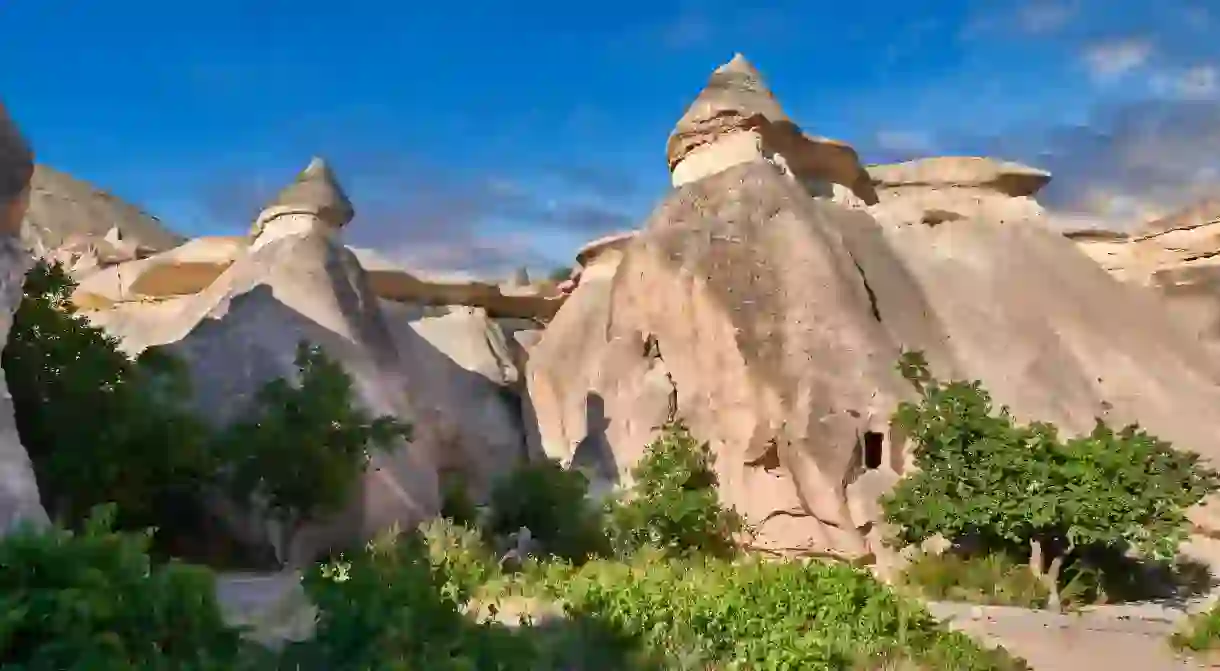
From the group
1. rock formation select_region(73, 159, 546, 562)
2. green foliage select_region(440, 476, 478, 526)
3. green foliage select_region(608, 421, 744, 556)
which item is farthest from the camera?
green foliage select_region(440, 476, 478, 526)

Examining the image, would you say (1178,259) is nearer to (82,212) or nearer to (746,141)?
(746,141)

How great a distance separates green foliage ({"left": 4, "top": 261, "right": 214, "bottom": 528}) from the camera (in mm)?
8883

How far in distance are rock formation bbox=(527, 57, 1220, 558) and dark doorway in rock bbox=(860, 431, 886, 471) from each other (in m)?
0.03

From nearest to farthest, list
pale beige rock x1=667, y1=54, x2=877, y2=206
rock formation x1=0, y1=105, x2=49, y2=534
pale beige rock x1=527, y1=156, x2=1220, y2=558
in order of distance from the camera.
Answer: rock formation x1=0, y1=105, x2=49, y2=534
pale beige rock x1=527, y1=156, x2=1220, y2=558
pale beige rock x1=667, y1=54, x2=877, y2=206

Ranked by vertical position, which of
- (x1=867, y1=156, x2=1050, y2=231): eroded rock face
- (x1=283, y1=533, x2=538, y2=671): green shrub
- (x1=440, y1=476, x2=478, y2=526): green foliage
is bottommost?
(x1=283, y1=533, x2=538, y2=671): green shrub

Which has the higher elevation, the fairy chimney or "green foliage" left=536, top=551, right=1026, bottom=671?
the fairy chimney

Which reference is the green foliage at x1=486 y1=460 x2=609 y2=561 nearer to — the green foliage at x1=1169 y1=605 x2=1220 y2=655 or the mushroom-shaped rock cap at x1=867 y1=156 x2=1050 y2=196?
the green foliage at x1=1169 y1=605 x2=1220 y2=655

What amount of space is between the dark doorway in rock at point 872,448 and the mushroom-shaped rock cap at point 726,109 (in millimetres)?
6541

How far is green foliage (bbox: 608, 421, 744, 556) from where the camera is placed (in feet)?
42.6

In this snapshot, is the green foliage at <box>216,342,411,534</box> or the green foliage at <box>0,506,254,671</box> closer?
the green foliage at <box>0,506,254,671</box>

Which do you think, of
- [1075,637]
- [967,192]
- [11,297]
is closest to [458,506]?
[11,297]

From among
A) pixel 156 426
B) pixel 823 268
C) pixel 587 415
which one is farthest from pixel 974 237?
pixel 156 426

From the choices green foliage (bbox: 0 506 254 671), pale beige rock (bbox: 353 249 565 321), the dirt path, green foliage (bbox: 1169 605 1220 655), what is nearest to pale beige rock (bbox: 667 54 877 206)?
pale beige rock (bbox: 353 249 565 321)

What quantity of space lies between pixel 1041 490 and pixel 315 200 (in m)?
10.9
